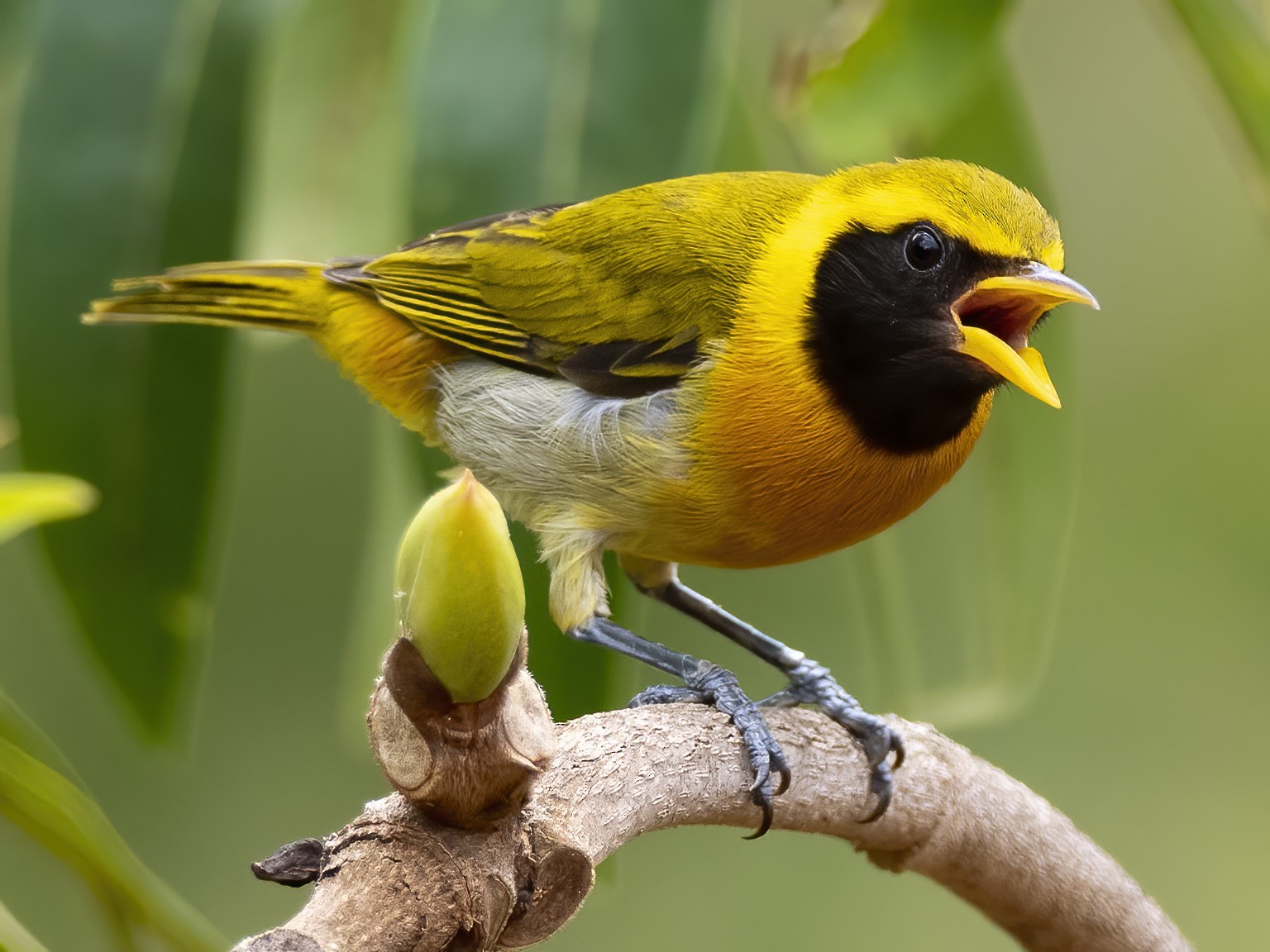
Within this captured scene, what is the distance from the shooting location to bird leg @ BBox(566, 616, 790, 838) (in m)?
2.03

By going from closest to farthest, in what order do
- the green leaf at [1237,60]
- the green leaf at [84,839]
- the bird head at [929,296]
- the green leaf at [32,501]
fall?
the green leaf at [32,501] < the green leaf at [84,839] < the bird head at [929,296] < the green leaf at [1237,60]

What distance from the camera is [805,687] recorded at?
2619 millimetres

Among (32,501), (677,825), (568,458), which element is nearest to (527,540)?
(568,458)

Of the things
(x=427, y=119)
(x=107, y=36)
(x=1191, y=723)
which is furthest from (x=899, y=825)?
(x=1191, y=723)

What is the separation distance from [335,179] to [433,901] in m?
1.93

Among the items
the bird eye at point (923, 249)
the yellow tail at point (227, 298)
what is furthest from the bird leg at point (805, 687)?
the yellow tail at point (227, 298)

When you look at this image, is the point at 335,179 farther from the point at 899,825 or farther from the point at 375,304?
the point at 899,825

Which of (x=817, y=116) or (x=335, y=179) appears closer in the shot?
(x=817, y=116)

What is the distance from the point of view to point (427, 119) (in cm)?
244

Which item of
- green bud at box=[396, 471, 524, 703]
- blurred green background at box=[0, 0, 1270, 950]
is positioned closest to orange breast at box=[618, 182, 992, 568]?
blurred green background at box=[0, 0, 1270, 950]

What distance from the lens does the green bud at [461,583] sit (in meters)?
1.15

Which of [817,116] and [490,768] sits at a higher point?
[817,116]

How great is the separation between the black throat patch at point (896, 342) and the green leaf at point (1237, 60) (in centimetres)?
53

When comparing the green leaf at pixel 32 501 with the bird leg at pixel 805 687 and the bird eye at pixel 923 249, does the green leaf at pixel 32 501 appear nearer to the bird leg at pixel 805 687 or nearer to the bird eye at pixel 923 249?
the bird leg at pixel 805 687
